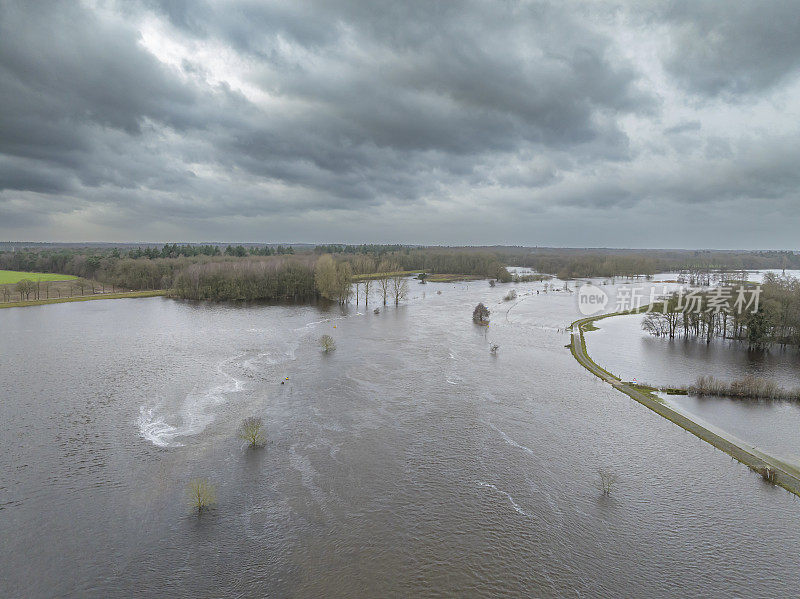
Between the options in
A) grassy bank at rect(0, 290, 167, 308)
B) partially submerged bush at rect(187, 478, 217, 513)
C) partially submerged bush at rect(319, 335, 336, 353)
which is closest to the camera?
partially submerged bush at rect(187, 478, 217, 513)

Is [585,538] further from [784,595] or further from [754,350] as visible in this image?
[754,350]

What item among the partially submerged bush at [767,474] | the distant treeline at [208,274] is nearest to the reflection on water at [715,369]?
the partially submerged bush at [767,474]

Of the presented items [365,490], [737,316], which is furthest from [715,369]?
[365,490]

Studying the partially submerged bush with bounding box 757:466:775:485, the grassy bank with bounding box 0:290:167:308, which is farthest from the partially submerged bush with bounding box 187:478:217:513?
the grassy bank with bounding box 0:290:167:308

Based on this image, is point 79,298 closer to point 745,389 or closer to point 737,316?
point 745,389

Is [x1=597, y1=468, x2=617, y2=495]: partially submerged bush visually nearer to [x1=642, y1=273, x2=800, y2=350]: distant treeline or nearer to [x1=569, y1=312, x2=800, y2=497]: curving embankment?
[x1=569, y1=312, x2=800, y2=497]: curving embankment

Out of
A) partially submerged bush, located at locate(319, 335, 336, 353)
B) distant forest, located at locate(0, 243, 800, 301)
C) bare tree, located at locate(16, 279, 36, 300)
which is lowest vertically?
partially submerged bush, located at locate(319, 335, 336, 353)

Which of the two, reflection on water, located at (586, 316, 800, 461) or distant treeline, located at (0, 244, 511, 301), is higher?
distant treeline, located at (0, 244, 511, 301)

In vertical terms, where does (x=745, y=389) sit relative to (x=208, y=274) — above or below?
below
